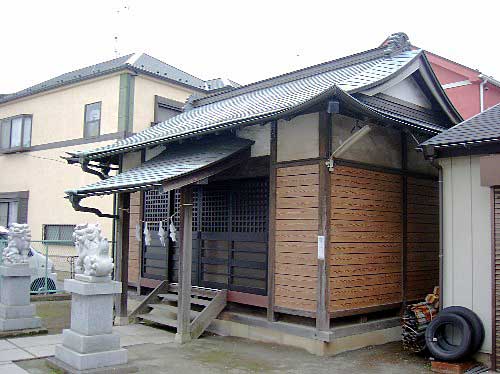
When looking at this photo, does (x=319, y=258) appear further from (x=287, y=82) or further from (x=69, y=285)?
(x=287, y=82)

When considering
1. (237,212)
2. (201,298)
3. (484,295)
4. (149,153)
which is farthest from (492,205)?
(149,153)

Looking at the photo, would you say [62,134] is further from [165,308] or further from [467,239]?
[467,239]

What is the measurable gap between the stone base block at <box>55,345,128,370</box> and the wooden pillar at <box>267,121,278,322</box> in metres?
2.49

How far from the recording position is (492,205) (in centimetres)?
696

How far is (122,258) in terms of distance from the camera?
10266mm

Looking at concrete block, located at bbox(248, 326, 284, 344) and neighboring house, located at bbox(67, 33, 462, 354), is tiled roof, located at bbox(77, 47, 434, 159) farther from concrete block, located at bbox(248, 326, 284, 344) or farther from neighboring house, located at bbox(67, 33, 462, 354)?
concrete block, located at bbox(248, 326, 284, 344)

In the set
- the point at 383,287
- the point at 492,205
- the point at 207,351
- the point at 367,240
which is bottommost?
the point at 207,351

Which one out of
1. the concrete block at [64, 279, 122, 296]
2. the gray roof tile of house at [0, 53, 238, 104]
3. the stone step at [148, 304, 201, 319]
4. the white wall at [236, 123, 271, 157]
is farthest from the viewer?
the gray roof tile of house at [0, 53, 238, 104]

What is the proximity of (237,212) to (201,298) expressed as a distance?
5.93ft

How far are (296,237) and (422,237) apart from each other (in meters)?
2.87

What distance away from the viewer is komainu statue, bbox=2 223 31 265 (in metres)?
9.31

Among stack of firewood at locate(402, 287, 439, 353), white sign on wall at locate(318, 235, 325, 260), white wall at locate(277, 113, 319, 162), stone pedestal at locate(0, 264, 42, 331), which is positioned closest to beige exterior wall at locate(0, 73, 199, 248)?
stone pedestal at locate(0, 264, 42, 331)

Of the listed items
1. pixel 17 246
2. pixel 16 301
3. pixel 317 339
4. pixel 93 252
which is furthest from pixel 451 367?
pixel 17 246

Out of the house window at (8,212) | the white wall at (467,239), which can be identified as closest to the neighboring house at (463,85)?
the white wall at (467,239)
